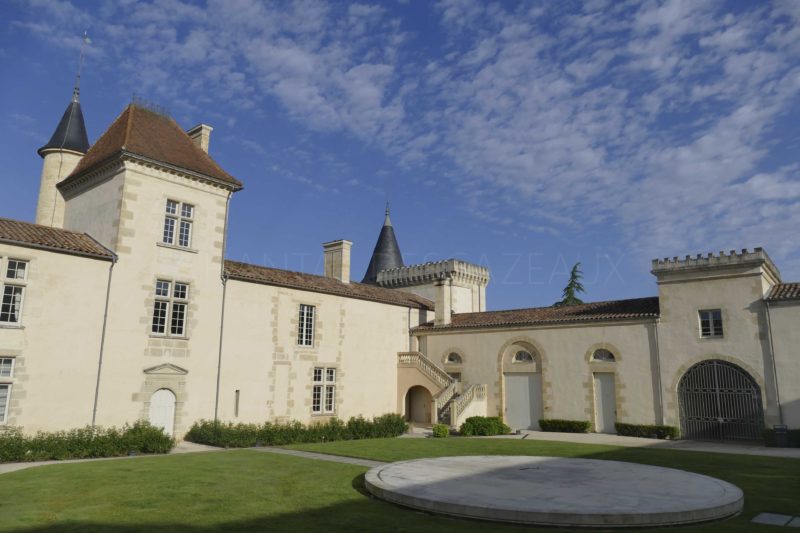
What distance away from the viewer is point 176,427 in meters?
21.5

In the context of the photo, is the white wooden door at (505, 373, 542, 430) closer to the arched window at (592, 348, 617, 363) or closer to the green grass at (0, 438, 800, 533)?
the arched window at (592, 348, 617, 363)

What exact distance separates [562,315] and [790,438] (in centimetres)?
1103

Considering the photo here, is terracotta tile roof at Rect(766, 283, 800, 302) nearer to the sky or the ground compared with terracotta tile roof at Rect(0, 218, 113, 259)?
nearer to the ground

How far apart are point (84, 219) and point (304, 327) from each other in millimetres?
10328

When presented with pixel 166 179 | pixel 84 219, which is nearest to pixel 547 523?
pixel 166 179

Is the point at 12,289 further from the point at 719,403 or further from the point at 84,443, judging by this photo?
the point at 719,403

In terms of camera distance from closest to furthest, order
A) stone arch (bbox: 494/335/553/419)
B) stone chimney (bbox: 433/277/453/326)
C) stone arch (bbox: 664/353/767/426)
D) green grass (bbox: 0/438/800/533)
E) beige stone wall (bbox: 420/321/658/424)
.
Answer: green grass (bbox: 0/438/800/533) < stone arch (bbox: 664/353/767/426) < beige stone wall (bbox: 420/321/658/424) < stone arch (bbox: 494/335/553/419) < stone chimney (bbox: 433/277/453/326)

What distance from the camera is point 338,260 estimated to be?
31719 mm

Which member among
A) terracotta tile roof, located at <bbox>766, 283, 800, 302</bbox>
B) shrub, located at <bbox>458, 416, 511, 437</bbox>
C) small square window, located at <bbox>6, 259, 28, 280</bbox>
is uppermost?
terracotta tile roof, located at <bbox>766, 283, 800, 302</bbox>

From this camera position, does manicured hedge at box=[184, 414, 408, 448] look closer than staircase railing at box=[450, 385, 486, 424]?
Yes

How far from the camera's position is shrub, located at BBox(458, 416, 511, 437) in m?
26.4

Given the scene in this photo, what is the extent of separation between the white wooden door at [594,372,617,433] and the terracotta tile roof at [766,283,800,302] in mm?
7591

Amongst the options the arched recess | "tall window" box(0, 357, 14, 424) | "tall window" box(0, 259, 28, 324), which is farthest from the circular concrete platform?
the arched recess

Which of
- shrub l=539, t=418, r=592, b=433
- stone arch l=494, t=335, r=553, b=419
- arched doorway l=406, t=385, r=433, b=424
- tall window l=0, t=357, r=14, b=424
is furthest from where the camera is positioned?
arched doorway l=406, t=385, r=433, b=424
